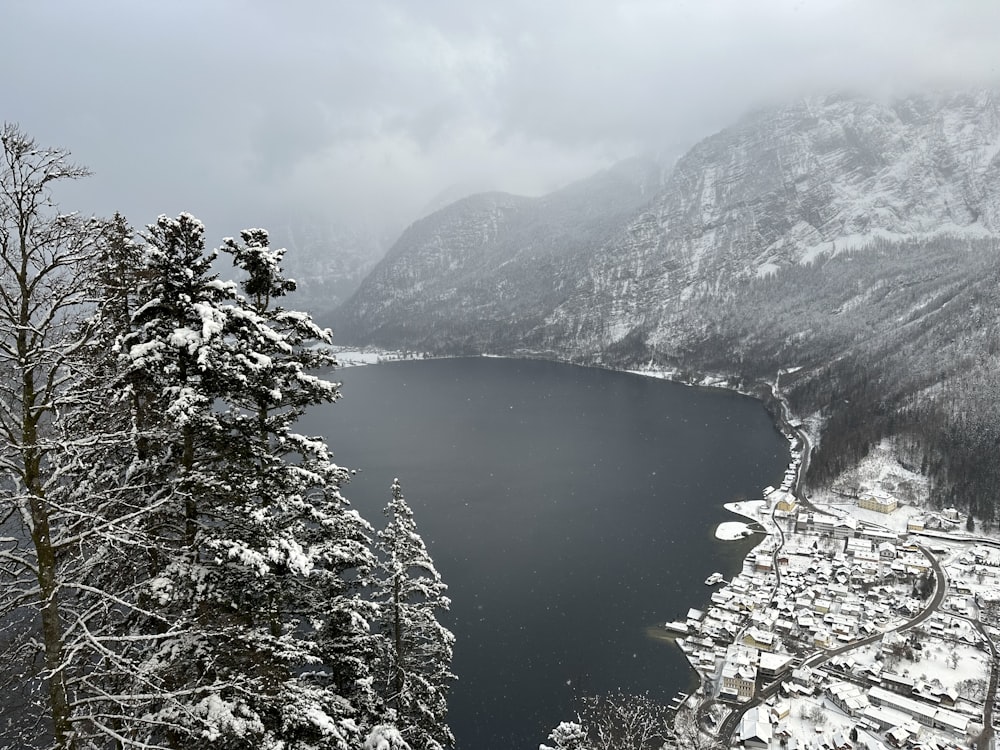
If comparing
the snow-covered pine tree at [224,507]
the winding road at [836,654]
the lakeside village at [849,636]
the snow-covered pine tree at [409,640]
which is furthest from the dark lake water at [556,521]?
the snow-covered pine tree at [224,507]

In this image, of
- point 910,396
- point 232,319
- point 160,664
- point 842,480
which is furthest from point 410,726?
point 910,396

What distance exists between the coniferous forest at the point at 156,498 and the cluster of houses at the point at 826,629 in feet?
142

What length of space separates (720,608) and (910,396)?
114 meters

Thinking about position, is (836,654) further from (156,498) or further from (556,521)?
(156,498)

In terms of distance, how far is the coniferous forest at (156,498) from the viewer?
7.59 metres

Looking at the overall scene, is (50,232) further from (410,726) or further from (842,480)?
(842,480)

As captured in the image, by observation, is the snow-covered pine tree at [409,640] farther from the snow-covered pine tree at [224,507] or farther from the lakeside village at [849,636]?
the lakeside village at [849,636]

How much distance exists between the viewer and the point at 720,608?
61.4m

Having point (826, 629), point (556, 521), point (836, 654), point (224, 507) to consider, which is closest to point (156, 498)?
point (224, 507)

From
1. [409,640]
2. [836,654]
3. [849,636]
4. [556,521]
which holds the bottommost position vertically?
[836,654]

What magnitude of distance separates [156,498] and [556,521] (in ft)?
266

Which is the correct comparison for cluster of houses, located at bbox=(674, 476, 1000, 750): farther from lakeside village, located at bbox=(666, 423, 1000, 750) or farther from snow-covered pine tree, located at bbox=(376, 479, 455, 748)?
snow-covered pine tree, located at bbox=(376, 479, 455, 748)

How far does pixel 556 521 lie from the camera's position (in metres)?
86.9

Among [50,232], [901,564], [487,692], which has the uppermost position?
[50,232]
